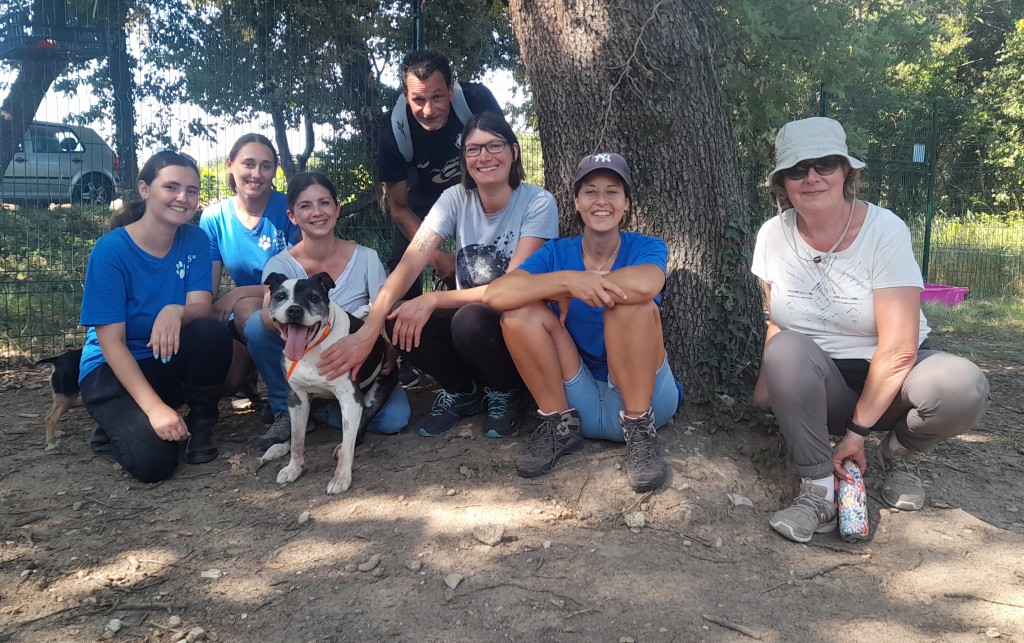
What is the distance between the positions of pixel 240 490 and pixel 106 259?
1.32m

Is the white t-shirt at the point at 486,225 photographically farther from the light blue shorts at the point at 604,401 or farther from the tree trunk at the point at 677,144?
the light blue shorts at the point at 604,401

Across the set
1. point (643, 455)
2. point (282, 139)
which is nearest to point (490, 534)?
point (643, 455)

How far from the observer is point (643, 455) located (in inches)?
124

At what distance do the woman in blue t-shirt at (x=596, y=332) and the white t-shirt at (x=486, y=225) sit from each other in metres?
0.29

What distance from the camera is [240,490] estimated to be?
3469mm

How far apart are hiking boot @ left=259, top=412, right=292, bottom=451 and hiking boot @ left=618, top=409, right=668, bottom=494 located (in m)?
1.82

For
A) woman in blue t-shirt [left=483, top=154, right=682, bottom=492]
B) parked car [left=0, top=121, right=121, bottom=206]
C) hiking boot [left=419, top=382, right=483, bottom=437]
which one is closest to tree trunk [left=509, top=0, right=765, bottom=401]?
woman in blue t-shirt [left=483, top=154, right=682, bottom=492]

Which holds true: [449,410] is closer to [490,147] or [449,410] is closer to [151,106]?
[490,147]

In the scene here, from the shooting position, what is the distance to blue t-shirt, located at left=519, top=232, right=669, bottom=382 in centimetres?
338

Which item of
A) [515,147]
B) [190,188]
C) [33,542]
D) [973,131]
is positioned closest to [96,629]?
[33,542]

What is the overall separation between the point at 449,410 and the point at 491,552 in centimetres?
122

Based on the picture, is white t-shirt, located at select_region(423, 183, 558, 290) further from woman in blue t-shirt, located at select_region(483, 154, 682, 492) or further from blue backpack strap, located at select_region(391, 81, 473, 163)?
blue backpack strap, located at select_region(391, 81, 473, 163)

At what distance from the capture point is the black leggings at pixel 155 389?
11.5 feet

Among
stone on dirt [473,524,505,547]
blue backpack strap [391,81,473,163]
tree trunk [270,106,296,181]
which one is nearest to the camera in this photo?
stone on dirt [473,524,505,547]
